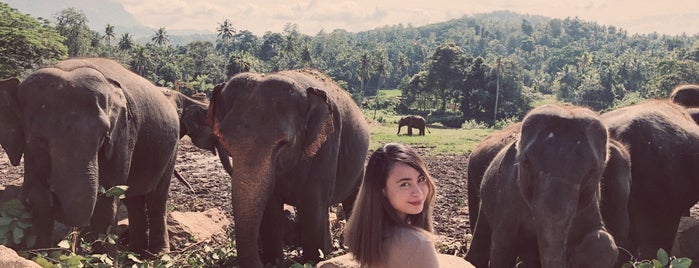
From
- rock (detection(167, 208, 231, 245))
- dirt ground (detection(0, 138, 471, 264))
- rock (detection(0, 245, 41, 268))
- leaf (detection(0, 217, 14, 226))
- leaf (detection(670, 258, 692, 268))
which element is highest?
rock (detection(0, 245, 41, 268))

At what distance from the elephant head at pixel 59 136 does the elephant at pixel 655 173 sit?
16.9 ft

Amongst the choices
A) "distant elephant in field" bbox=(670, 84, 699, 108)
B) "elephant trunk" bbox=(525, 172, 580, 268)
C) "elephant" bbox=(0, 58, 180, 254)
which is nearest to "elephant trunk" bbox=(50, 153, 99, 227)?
"elephant" bbox=(0, 58, 180, 254)

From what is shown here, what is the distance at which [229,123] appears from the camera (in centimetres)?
600

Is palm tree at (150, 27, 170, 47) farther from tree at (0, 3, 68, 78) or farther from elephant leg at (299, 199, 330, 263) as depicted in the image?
elephant leg at (299, 199, 330, 263)

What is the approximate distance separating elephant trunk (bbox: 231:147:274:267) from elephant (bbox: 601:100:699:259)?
12.5ft

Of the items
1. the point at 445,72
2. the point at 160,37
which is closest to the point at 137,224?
the point at 445,72

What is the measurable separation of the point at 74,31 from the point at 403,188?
80627 millimetres

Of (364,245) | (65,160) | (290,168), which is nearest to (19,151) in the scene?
(65,160)

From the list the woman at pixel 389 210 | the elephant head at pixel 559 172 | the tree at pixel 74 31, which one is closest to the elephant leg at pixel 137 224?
the elephant head at pixel 559 172

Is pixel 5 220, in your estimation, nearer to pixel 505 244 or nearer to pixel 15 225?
pixel 15 225

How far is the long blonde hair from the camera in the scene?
336cm

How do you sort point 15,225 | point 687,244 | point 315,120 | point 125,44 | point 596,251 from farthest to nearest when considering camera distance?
point 125,44, point 687,244, point 315,120, point 15,225, point 596,251

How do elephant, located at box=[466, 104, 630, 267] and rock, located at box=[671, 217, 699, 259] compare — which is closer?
elephant, located at box=[466, 104, 630, 267]

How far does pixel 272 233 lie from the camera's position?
7.28 meters
